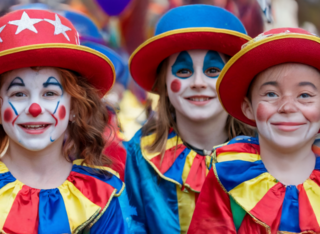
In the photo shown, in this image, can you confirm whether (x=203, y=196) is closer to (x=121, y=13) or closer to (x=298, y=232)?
(x=298, y=232)

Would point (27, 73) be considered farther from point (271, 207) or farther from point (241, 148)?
point (271, 207)

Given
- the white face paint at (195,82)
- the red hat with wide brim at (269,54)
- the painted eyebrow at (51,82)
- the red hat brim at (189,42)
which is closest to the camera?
the red hat with wide brim at (269,54)

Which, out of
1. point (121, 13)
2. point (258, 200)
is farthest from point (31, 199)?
point (121, 13)

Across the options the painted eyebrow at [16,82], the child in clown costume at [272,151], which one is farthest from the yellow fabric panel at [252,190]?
the painted eyebrow at [16,82]

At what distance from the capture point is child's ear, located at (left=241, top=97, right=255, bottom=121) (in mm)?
2211

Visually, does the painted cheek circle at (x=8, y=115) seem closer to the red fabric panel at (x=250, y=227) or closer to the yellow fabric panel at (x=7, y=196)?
the yellow fabric panel at (x=7, y=196)

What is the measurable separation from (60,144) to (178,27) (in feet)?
3.87

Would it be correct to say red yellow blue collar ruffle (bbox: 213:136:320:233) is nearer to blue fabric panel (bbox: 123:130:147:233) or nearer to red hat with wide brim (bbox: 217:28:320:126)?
red hat with wide brim (bbox: 217:28:320:126)

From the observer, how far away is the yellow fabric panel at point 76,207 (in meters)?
2.15

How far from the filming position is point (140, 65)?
317 centimetres

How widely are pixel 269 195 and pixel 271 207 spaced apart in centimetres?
6

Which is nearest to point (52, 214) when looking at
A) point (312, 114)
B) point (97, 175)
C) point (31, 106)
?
point (97, 175)

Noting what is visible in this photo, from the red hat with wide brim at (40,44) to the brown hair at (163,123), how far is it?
0.93 metres

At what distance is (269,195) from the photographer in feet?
6.68
